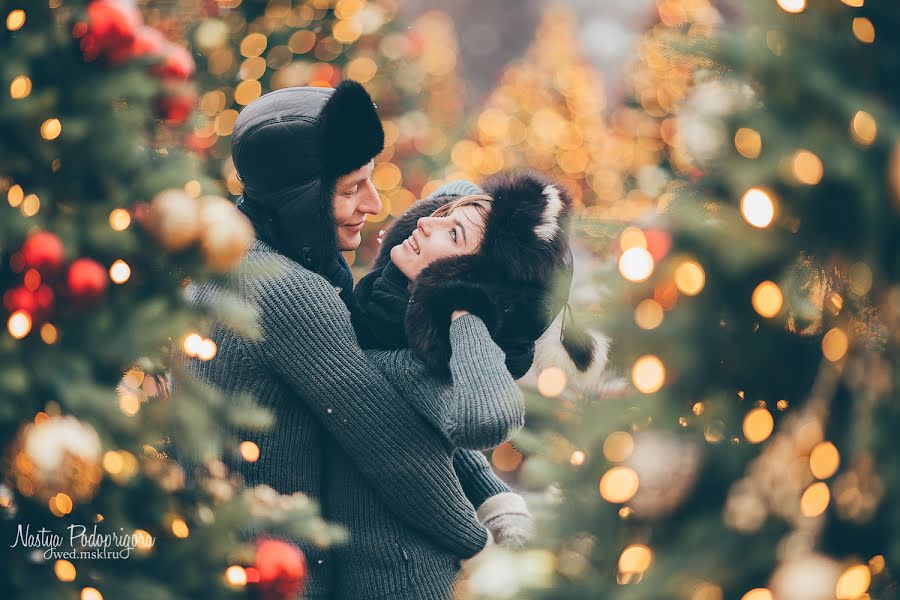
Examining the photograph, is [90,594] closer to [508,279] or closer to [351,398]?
[351,398]

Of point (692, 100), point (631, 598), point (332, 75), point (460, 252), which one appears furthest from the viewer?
point (332, 75)

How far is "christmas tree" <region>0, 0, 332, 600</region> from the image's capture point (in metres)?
0.96

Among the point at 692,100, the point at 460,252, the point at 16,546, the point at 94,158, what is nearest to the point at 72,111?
the point at 94,158

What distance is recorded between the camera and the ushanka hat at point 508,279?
1739 millimetres

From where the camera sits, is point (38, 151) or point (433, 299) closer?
point (38, 151)

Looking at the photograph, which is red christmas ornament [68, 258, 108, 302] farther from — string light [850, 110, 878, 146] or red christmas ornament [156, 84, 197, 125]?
string light [850, 110, 878, 146]

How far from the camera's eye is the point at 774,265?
3.16 ft

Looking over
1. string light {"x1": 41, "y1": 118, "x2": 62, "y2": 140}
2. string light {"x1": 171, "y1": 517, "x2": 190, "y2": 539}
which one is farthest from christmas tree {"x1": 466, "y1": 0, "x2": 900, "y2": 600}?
string light {"x1": 41, "y1": 118, "x2": 62, "y2": 140}

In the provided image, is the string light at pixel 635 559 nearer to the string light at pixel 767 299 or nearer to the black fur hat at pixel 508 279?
the string light at pixel 767 299

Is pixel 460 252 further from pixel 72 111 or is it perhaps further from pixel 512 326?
pixel 72 111

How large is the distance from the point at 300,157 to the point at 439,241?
354 mm

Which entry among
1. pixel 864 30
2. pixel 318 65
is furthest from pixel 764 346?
pixel 318 65

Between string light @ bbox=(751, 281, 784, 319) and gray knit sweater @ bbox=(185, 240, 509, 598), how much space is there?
2.88 ft

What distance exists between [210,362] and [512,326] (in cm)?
63
